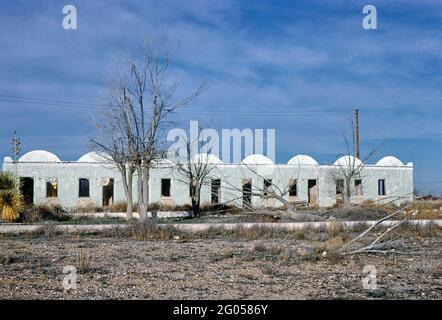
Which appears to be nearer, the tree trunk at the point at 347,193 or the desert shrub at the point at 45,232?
the desert shrub at the point at 45,232

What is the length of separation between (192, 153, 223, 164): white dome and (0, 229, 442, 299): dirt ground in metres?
21.3

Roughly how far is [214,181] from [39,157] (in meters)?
12.0

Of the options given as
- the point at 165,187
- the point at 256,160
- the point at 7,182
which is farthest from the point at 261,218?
the point at 256,160

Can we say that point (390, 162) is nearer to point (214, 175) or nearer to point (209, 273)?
point (214, 175)

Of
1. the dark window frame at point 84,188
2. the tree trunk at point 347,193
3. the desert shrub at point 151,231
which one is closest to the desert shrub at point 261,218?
the desert shrub at point 151,231

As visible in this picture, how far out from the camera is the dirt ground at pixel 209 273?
7586 mm

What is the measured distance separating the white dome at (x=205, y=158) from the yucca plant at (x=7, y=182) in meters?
14.4

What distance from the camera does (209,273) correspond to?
9430mm

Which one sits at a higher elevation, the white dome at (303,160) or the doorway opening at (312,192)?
the white dome at (303,160)

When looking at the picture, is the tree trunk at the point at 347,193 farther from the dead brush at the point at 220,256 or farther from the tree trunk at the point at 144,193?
the dead brush at the point at 220,256
